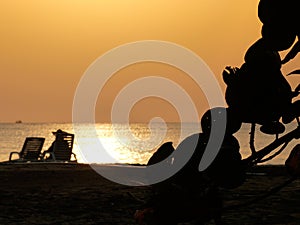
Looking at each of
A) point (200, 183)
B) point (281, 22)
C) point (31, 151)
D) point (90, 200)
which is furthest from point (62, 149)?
point (281, 22)

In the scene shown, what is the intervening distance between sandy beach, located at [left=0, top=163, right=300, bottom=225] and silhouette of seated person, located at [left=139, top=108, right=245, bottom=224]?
4886mm

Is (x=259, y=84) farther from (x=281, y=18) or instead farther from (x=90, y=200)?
(x=90, y=200)

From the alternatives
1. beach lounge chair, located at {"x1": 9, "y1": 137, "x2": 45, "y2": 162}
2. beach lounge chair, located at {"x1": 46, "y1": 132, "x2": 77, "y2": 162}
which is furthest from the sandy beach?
beach lounge chair, located at {"x1": 46, "y1": 132, "x2": 77, "y2": 162}

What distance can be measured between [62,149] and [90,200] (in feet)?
36.5

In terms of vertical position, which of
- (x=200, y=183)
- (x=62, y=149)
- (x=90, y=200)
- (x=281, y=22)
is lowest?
(x=90, y=200)

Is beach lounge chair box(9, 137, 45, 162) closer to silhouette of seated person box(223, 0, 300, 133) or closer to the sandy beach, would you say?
the sandy beach

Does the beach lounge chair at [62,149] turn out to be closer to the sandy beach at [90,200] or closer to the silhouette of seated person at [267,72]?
the sandy beach at [90,200]

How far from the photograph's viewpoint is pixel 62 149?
2136cm

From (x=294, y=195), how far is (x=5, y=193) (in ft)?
16.3

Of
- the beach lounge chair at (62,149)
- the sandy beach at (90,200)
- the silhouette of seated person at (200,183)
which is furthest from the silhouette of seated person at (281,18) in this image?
the beach lounge chair at (62,149)

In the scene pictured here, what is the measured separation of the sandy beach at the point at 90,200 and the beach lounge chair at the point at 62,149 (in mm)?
5965

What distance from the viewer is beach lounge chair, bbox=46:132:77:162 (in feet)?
68.9

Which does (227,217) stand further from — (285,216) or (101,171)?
(101,171)

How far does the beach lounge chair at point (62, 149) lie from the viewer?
21.0 metres
